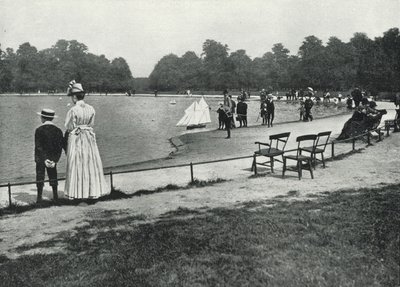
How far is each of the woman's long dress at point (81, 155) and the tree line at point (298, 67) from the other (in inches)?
2077

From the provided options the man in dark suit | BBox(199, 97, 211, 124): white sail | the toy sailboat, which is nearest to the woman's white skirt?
the man in dark suit

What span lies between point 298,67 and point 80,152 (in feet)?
268

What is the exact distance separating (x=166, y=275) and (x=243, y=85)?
3861 inches

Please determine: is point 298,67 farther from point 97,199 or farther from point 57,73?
point 97,199

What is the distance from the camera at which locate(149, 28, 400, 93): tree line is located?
193 feet

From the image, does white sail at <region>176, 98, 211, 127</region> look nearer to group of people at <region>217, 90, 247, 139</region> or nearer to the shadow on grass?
group of people at <region>217, 90, 247, 139</region>

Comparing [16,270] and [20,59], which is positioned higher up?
[20,59]

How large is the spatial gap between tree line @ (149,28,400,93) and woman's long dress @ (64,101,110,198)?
52754mm

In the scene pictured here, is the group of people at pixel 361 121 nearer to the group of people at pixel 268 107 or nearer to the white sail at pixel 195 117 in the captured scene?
the group of people at pixel 268 107

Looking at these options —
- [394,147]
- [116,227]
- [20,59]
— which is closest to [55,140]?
[116,227]

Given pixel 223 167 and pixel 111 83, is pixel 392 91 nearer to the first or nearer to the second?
pixel 223 167

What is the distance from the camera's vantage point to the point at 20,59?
425 ft

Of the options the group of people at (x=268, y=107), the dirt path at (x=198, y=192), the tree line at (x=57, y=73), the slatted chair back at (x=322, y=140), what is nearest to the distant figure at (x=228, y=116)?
the group of people at (x=268, y=107)

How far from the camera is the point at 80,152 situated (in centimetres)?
762
